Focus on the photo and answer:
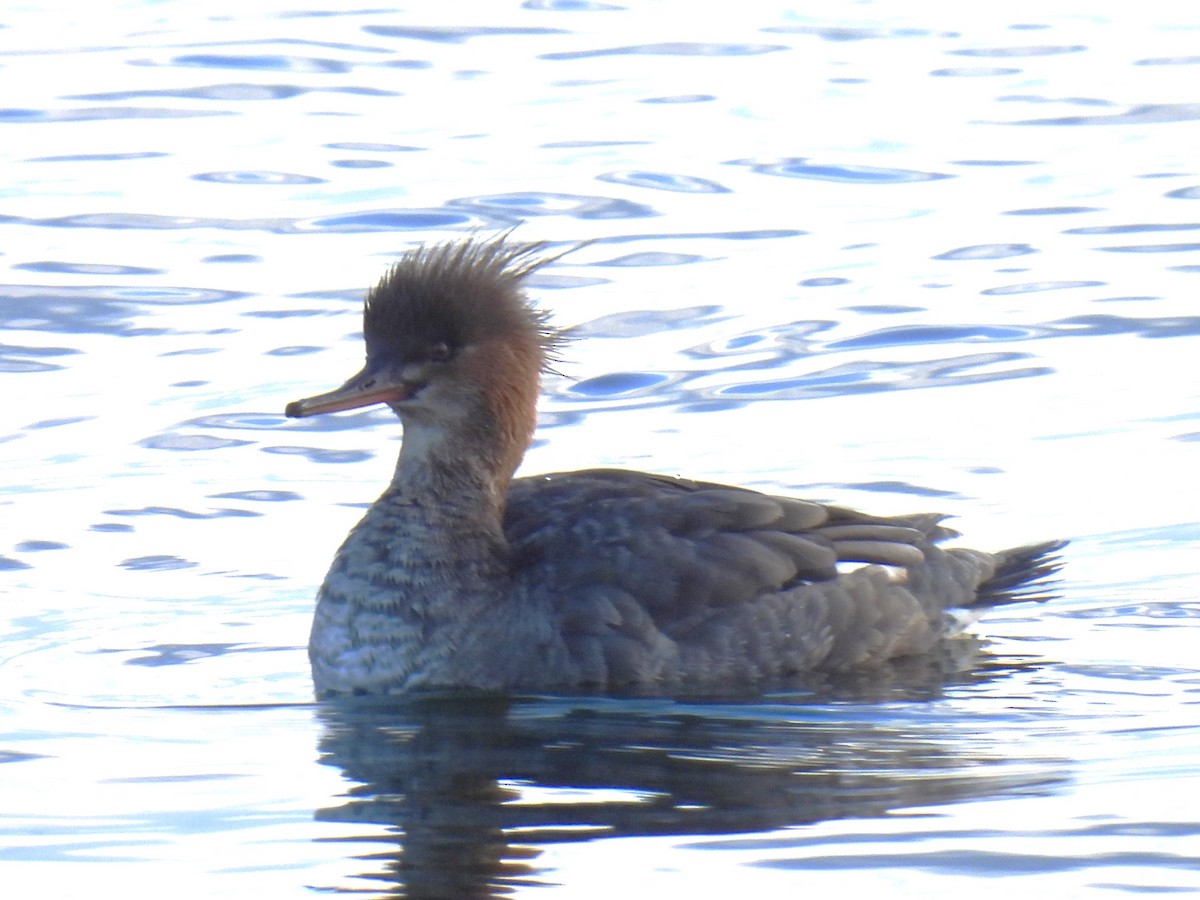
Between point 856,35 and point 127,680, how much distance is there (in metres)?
12.2

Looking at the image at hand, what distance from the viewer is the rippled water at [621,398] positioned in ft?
20.6

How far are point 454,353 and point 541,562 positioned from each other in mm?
831

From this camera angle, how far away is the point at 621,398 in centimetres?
1101

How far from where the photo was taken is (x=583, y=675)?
7617mm

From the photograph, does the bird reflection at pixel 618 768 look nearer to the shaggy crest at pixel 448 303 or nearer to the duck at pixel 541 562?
the duck at pixel 541 562

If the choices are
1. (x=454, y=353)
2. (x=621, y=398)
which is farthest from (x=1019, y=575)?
(x=621, y=398)

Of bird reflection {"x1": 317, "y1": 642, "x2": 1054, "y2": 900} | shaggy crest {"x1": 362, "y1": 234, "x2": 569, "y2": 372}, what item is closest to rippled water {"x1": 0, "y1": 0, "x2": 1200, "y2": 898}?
bird reflection {"x1": 317, "y1": 642, "x2": 1054, "y2": 900}

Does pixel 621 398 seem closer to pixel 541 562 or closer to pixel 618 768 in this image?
pixel 541 562

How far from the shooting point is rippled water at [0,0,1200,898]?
20.6 feet

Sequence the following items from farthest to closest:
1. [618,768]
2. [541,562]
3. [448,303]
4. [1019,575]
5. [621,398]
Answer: [621,398], [1019,575], [448,303], [541,562], [618,768]

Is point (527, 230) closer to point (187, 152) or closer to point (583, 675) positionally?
point (187, 152)

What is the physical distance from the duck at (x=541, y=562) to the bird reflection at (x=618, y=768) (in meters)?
0.13

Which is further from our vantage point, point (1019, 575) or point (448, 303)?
point (1019, 575)

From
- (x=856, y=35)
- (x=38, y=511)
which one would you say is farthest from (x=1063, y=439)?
(x=856, y=35)
